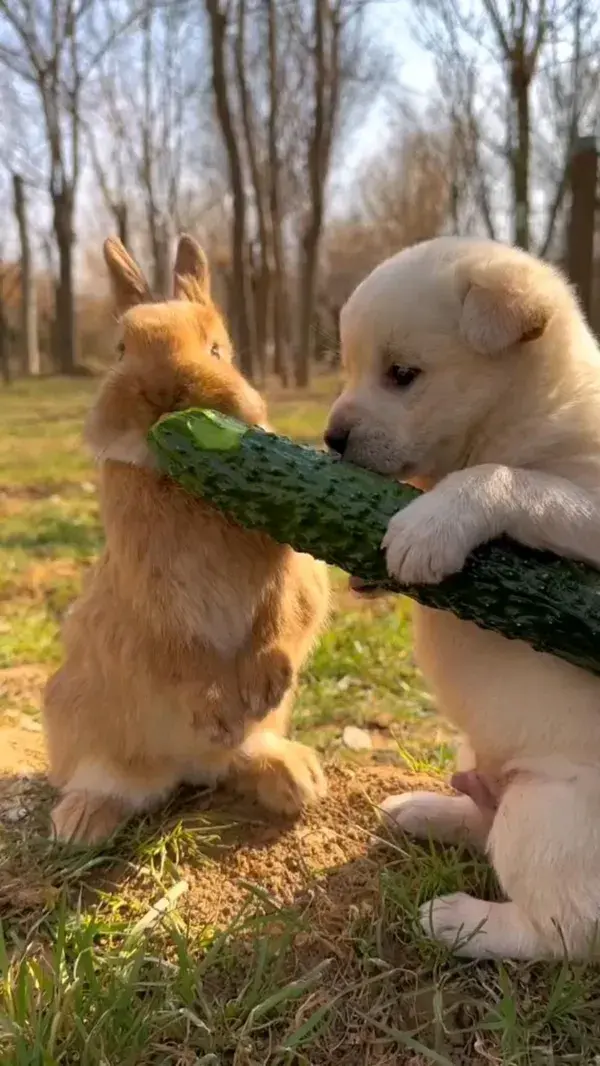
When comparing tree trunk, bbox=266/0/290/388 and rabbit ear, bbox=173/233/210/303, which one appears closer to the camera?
rabbit ear, bbox=173/233/210/303

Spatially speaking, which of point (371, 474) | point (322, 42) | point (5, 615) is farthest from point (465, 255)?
point (322, 42)

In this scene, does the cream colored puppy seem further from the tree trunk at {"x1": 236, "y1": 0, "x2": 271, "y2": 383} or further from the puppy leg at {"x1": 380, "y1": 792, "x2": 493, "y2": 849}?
the tree trunk at {"x1": 236, "y1": 0, "x2": 271, "y2": 383}

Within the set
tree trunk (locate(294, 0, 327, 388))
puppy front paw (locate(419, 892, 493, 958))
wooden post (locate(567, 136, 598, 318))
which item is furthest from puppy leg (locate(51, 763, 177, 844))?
tree trunk (locate(294, 0, 327, 388))

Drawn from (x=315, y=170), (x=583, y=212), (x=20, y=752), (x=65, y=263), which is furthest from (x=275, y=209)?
(x=20, y=752)

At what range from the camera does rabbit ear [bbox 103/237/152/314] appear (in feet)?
7.96

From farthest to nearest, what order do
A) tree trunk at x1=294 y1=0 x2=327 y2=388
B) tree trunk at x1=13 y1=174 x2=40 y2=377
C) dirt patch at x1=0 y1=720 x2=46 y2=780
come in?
tree trunk at x1=13 y1=174 x2=40 y2=377
tree trunk at x1=294 y1=0 x2=327 y2=388
dirt patch at x1=0 y1=720 x2=46 y2=780

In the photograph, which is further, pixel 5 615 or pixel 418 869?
pixel 5 615

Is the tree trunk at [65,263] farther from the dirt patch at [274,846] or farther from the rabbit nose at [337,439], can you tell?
the rabbit nose at [337,439]

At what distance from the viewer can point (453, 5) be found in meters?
8.41

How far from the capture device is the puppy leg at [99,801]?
2199 millimetres

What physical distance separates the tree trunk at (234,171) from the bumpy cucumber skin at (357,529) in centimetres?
646

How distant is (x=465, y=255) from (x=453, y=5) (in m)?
7.71

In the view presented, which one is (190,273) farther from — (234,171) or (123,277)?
(234,171)

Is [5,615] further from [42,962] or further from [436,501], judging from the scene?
[436,501]
